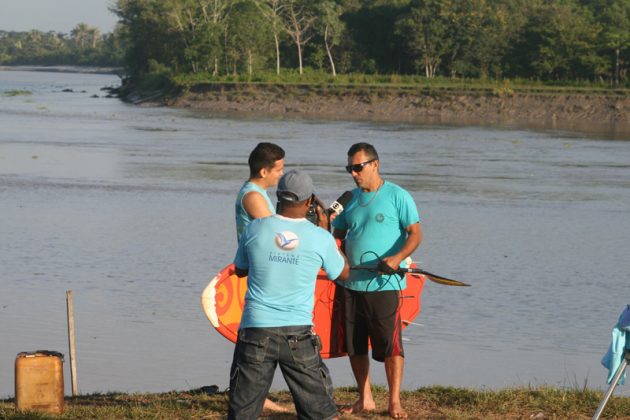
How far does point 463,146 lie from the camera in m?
39.3

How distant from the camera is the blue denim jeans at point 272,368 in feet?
19.6

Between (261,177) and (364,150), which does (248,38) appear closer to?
(364,150)

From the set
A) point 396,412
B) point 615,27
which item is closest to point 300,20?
point 615,27

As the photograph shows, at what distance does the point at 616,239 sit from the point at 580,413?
11.9 metres

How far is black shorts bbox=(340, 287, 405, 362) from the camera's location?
7316mm

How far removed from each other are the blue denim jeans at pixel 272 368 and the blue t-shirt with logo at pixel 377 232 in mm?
1315

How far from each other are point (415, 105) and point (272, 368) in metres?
59.5

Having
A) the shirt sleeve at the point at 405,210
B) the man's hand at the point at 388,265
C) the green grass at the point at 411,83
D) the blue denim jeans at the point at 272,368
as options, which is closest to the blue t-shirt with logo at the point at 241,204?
the man's hand at the point at 388,265

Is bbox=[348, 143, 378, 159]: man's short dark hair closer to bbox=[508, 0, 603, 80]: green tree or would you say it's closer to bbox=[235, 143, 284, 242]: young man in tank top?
bbox=[235, 143, 284, 242]: young man in tank top

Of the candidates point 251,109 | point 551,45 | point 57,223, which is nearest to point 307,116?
point 251,109

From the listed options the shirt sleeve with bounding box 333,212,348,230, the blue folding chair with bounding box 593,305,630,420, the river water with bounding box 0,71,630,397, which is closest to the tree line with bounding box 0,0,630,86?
the river water with bounding box 0,71,630,397

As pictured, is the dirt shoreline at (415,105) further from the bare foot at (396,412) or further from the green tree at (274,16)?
the bare foot at (396,412)

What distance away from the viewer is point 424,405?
25.8ft

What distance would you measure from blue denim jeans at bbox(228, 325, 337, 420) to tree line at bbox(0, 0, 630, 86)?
76409 millimetres
